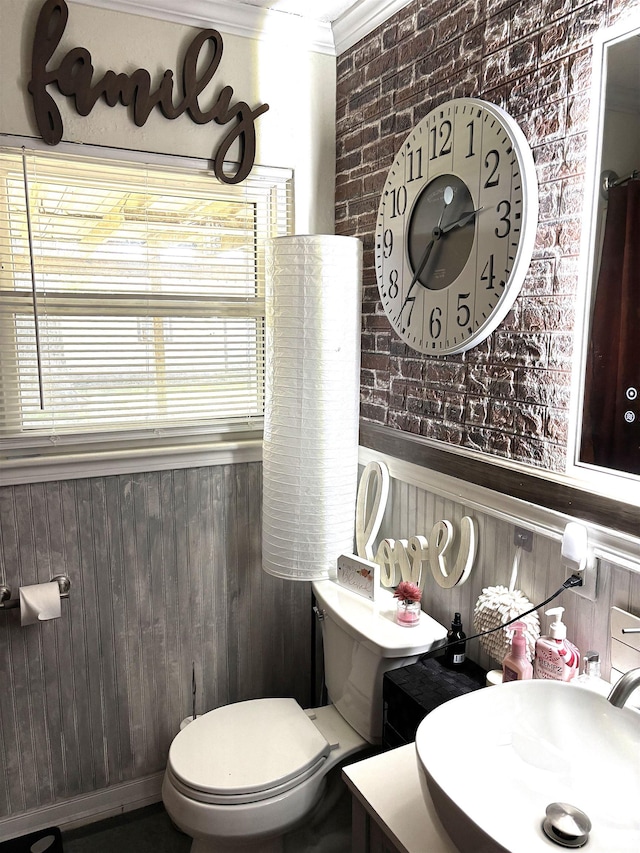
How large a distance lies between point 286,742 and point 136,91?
1980mm

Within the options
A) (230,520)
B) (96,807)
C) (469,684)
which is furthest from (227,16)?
(96,807)

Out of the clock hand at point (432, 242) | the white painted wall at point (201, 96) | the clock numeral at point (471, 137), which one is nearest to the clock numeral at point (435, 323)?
the clock hand at point (432, 242)

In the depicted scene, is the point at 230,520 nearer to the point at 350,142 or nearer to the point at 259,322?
the point at 259,322

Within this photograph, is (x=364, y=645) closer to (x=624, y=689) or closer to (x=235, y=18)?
(x=624, y=689)

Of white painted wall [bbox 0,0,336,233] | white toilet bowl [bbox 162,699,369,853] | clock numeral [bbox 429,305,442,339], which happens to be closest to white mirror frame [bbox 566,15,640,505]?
clock numeral [bbox 429,305,442,339]

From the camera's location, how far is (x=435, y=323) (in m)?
1.87

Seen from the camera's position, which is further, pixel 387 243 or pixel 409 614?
pixel 387 243

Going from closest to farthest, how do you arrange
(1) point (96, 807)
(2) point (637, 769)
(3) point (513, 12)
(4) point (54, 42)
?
(2) point (637, 769) < (3) point (513, 12) < (4) point (54, 42) < (1) point (96, 807)

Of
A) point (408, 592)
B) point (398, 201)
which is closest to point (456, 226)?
point (398, 201)

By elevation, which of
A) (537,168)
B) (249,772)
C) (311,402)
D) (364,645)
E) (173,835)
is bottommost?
(173,835)

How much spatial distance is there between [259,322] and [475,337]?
0.91 m

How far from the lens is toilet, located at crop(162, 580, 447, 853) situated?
5.72ft

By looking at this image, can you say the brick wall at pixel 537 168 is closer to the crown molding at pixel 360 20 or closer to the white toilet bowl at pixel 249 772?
the crown molding at pixel 360 20

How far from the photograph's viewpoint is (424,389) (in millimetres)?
1985
